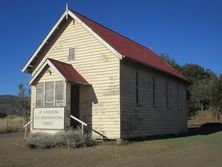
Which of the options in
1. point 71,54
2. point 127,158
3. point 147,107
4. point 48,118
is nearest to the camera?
point 127,158

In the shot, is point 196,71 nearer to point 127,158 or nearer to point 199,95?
point 199,95

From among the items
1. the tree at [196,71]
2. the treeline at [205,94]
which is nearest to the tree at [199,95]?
the treeline at [205,94]

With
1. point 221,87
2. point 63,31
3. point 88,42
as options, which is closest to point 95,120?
point 88,42

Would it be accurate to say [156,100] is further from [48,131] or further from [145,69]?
[48,131]

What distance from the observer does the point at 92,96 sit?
76.1ft

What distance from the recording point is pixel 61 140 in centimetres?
1962

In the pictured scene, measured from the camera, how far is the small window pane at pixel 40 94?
2317 centimetres

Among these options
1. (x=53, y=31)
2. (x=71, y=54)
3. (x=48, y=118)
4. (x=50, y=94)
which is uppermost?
(x=53, y=31)

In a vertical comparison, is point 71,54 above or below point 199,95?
above

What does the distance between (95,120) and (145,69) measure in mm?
5482

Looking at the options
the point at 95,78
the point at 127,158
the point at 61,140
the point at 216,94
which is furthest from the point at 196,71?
the point at 127,158

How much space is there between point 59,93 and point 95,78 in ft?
8.28

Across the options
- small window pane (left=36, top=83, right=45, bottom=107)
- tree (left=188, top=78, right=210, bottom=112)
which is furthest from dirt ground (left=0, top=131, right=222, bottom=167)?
tree (left=188, top=78, right=210, bottom=112)

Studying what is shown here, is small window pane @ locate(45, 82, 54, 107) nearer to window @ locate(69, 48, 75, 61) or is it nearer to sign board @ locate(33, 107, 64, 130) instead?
Result: sign board @ locate(33, 107, 64, 130)
